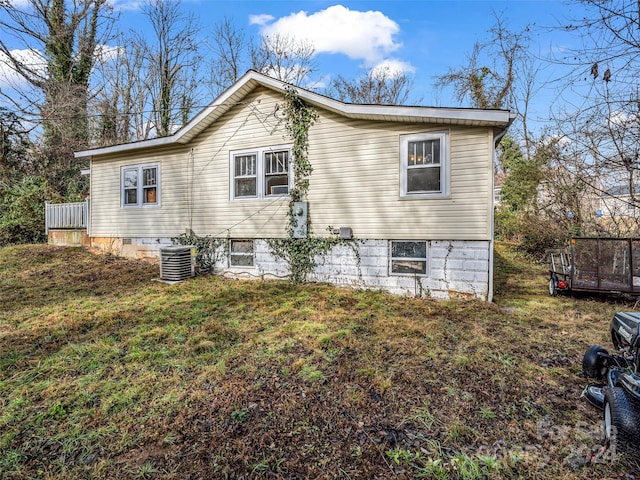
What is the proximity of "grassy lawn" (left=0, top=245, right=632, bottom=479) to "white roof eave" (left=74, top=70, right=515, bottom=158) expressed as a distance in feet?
12.2

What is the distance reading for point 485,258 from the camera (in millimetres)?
6480

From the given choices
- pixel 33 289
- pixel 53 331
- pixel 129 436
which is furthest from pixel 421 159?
pixel 33 289

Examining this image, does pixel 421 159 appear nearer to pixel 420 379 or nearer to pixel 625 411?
pixel 420 379

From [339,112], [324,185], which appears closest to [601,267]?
[324,185]

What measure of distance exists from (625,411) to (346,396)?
2144 mm

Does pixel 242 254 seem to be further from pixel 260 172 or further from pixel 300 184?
pixel 300 184

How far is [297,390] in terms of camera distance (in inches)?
128

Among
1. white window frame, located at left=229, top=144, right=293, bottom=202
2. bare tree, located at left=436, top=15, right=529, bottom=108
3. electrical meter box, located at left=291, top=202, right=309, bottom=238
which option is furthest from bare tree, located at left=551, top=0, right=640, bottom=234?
bare tree, located at left=436, top=15, right=529, bottom=108

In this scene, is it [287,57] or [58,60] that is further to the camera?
[287,57]

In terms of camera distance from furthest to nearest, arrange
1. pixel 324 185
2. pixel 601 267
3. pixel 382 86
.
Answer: pixel 382 86 < pixel 324 185 < pixel 601 267

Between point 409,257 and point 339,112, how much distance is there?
149 inches

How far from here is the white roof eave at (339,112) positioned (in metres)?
6.13

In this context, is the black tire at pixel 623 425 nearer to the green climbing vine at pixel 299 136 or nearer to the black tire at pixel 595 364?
the black tire at pixel 595 364

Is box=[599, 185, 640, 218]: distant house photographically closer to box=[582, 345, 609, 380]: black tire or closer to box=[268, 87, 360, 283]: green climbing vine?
box=[582, 345, 609, 380]: black tire
